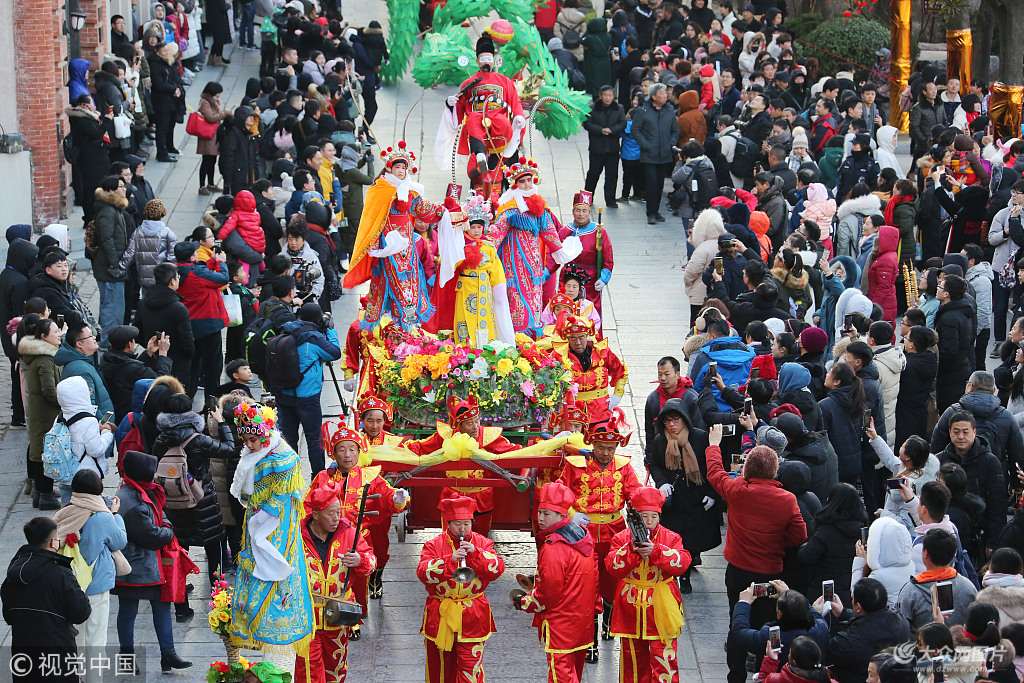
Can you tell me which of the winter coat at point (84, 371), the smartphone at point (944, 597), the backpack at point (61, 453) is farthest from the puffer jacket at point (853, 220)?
the backpack at point (61, 453)

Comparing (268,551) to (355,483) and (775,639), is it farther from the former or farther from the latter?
(775,639)

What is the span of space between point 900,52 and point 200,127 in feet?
36.5

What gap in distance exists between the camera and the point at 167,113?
1961cm

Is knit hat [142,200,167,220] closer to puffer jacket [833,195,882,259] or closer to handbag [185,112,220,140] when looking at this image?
handbag [185,112,220,140]

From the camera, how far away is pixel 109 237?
13328 millimetres

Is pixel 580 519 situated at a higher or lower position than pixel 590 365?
lower

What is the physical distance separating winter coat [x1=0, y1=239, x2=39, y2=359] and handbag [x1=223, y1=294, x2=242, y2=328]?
173 cm

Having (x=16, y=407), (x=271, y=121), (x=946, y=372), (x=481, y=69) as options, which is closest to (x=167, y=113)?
(x=271, y=121)

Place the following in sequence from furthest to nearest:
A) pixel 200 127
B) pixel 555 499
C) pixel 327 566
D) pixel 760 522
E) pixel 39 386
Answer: pixel 200 127 → pixel 39 386 → pixel 760 522 → pixel 327 566 → pixel 555 499

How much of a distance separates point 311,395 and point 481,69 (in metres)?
5.38

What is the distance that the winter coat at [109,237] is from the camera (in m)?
13.3

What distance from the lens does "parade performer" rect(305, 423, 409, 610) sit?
8844mm

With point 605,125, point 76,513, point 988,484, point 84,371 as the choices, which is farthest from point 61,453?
point 605,125

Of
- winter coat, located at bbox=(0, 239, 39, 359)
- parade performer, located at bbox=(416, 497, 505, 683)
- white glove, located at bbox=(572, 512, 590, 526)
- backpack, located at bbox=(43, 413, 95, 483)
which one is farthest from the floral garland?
winter coat, located at bbox=(0, 239, 39, 359)
